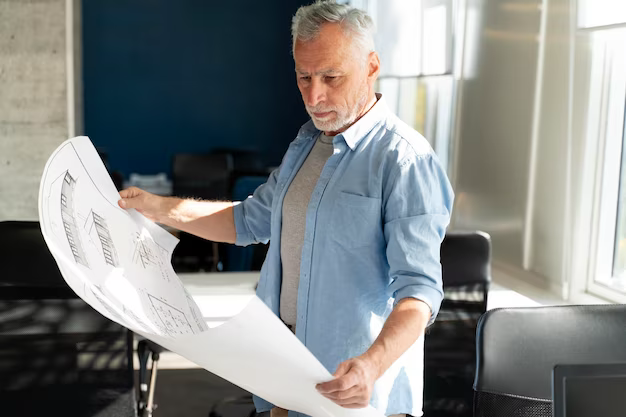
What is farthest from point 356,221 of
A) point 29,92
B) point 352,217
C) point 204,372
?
point 29,92

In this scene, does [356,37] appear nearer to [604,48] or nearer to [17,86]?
[604,48]

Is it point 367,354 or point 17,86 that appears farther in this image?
point 17,86

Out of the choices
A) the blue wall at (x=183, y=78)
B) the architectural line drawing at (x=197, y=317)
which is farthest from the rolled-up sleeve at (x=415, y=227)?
the blue wall at (x=183, y=78)

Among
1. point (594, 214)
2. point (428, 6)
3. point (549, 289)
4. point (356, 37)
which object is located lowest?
point (549, 289)

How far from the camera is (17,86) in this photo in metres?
4.63

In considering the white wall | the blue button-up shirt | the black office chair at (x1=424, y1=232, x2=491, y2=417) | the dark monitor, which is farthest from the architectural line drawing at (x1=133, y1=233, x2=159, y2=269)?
the white wall

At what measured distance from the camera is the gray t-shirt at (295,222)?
1.73m

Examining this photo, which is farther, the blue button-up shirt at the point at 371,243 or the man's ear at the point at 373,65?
the man's ear at the point at 373,65

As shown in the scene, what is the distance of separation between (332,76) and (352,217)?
284 mm

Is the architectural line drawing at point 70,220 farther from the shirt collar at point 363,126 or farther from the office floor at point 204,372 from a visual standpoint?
the office floor at point 204,372

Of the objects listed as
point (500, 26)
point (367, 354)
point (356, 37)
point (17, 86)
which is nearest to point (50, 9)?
point (17, 86)

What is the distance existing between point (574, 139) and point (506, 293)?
702 mm

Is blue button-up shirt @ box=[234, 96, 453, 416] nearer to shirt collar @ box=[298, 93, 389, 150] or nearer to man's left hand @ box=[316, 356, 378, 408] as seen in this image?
shirt collar @ box=[298, 93, 389, 150]

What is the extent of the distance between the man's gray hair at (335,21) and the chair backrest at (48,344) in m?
1.07
